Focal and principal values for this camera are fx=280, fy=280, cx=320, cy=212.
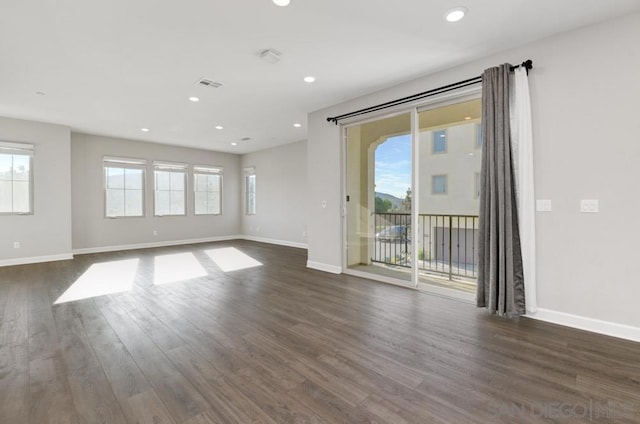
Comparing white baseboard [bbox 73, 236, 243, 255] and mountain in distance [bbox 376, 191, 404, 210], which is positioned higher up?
mountain in distance [bbox 376, 191, 404, 210]

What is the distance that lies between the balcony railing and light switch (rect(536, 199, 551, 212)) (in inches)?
59.5

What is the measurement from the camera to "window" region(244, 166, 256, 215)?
9125mm

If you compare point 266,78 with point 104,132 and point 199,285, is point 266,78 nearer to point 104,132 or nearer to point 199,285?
point 199,285

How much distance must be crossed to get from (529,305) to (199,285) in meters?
4.08

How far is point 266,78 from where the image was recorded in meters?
3.77

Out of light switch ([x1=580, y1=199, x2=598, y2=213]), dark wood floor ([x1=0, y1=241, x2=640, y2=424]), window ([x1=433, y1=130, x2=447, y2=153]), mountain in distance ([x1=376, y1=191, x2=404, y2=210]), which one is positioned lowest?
dark wood floor ([x1=0, y1=241, x2=640, y2=424])

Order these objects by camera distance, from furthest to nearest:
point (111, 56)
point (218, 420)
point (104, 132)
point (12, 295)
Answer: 1. point (104, 132)
2. point (12, 295)
3. point (111, 56)
4. point (218, 420)

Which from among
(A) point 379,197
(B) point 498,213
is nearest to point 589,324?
(B) point 498,213

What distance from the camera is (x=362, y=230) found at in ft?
15.8

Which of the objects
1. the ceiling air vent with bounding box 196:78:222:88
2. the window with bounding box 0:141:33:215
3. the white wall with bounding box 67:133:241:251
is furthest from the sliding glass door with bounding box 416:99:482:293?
the window with bounding box 0:141:33:215

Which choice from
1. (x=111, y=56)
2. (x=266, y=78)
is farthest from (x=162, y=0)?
(x=266, y=78)

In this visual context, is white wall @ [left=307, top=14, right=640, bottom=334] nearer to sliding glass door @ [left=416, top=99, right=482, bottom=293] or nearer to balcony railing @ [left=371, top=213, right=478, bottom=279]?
sliding glass door @ [left=416, top=99, right=482, bottom=293]

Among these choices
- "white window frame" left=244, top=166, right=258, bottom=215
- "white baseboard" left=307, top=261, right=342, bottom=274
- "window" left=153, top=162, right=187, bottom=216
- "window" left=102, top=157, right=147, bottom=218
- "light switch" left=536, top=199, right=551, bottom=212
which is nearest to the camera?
"light switch" left=536, top=199, right=551, bottom=212

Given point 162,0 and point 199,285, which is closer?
point 162,0
